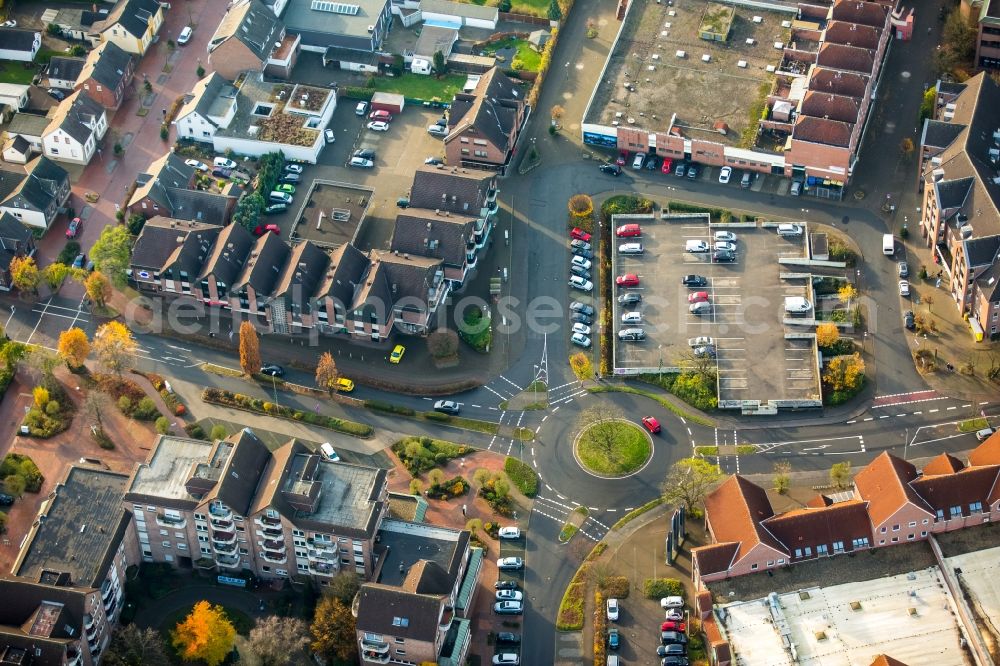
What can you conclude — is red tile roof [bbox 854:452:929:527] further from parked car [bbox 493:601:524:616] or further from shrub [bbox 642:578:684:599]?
parked car [bbox 493:601:524:616]

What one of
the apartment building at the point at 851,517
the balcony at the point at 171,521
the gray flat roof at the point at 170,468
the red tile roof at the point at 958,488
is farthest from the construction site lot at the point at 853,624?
the gray flat roof at the point at 170,468

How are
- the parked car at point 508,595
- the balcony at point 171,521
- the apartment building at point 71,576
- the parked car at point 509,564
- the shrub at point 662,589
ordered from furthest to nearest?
1. the parked car at point 509,564
2. the parked car at point 508,595
3. the shrub at point 662,589
4. the balcony at point 171,521
5. the apartment building at point 71,576

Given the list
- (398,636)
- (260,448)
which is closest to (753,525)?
(398,636)

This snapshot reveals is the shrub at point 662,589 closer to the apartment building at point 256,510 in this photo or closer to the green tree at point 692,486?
the green tree at point 692,486

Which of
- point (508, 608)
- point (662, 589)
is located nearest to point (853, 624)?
point (662, 589)

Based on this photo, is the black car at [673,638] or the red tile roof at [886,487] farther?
the red tile roof at [886,487]

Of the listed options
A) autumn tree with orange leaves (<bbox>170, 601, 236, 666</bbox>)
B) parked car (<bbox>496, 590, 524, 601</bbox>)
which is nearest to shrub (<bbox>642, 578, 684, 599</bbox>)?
parked car (<bbox>496, 590, 524, 601</bbox>)

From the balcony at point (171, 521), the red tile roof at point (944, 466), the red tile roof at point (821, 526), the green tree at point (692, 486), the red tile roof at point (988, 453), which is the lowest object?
the balcony at point (171, 521)
